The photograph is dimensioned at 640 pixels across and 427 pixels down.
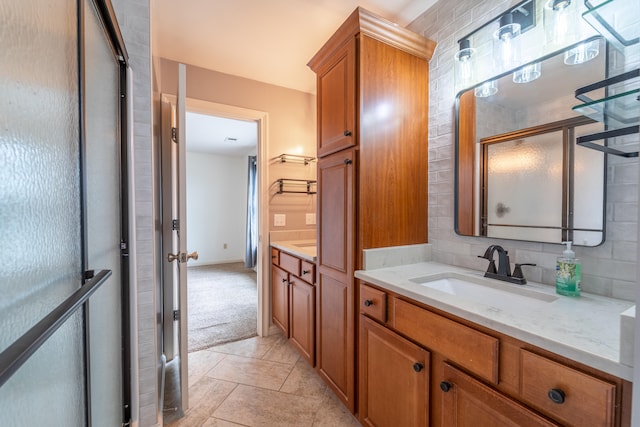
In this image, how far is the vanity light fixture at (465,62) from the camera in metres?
1.44

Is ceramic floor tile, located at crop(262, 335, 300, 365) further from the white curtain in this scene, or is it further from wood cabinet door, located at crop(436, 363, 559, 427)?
the white curtain

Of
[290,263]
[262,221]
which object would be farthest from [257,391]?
[262,221]

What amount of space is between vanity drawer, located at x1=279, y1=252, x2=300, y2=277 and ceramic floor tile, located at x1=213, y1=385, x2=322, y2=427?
798 mm

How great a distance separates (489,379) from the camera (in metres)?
0.82

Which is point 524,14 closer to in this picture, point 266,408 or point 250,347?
point 266,408

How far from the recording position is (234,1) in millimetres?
1659

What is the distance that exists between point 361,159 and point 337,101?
44 centimetres

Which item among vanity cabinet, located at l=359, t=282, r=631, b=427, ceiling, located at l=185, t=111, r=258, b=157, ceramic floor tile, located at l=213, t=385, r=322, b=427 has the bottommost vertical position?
ceramic floor tile, located at l=213, t=385, r=322, b=427

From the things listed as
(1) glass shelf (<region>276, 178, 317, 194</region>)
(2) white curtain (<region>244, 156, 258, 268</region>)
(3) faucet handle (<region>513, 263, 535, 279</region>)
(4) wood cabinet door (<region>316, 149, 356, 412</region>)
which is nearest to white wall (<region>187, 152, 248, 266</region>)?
(2) white curtain (<region>244, 156, 258, 268</region>)

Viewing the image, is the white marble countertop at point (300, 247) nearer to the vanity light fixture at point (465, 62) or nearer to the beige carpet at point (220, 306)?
the beige carpet at point (220, 306)

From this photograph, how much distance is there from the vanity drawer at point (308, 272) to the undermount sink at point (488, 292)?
2.51ft

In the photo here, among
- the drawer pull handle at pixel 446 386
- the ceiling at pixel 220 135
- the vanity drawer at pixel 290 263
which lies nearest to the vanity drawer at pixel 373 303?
the drawer pull handle at pixel 446 386

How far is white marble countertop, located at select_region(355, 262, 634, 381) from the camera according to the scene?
24.5 inches

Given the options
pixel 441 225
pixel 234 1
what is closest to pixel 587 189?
pixel 441 225
